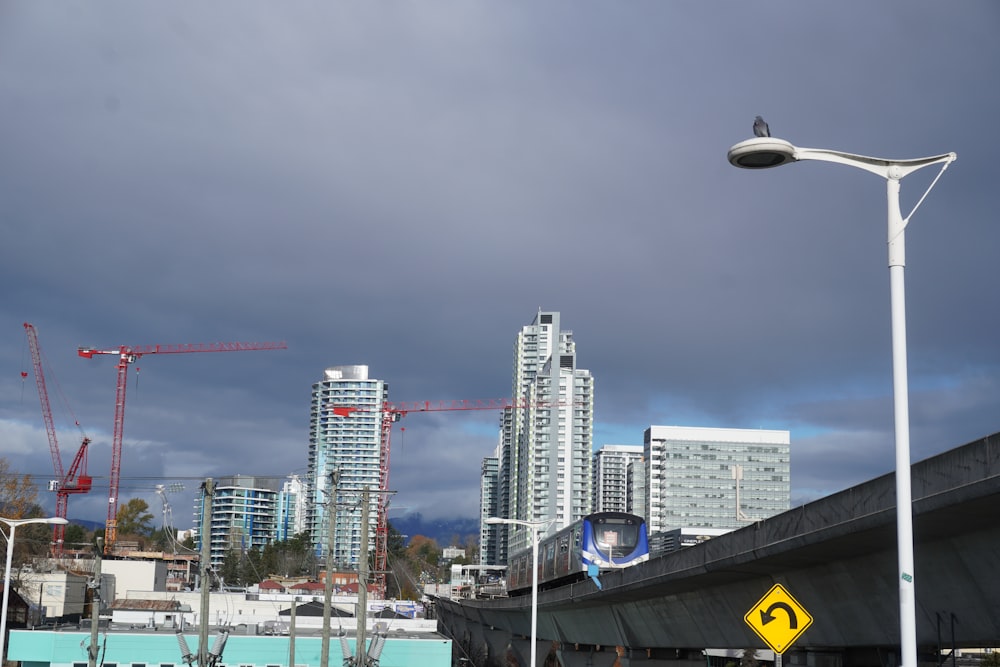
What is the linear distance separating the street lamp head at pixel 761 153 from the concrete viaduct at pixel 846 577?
724cm

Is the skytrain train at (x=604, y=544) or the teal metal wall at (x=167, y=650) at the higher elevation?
the skytrain train at (x=604, y=544)

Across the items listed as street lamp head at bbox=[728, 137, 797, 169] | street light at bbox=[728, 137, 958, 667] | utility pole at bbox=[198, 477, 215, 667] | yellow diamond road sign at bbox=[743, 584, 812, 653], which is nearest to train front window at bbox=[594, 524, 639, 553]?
utility pole at bbox=[198, 477, 215, 667]

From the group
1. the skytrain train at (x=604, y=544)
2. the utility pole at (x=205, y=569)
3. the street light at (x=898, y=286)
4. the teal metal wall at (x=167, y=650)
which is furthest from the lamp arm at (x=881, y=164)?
the teal metal wall at (x=167, y=650)

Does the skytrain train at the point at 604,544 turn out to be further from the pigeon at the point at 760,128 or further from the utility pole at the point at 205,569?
the pigeon at the point at 760,128

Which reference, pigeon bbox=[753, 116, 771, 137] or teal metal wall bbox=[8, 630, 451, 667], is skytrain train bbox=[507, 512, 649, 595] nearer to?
teal metal wall bbox=[8, 630, 451, 667]

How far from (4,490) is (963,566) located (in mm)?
115009

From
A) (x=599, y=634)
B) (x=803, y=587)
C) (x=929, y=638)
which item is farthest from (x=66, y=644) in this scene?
(x=929, y=638)

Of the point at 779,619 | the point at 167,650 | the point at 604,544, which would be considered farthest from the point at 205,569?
the point at 167,650

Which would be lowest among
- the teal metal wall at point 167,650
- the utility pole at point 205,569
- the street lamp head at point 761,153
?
the teal metal wall at point 167,650

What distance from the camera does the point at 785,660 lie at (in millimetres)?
38812

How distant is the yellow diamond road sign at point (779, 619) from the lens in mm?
14086

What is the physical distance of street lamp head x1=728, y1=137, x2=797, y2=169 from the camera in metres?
12.0

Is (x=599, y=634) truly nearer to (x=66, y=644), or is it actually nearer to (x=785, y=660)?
(x=785, y=660)

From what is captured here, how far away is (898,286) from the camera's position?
12609mm
